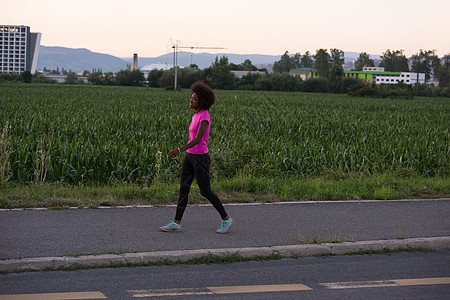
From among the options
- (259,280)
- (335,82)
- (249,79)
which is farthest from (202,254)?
(249,79)

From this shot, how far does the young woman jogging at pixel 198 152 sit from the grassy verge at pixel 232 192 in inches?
63.7

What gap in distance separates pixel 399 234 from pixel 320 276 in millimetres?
1936

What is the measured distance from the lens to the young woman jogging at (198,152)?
650 centimetres

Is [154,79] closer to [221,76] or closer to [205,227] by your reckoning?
[221,76]

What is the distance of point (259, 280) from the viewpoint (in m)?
5.06

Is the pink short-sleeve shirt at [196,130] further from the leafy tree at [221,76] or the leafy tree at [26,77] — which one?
the leafy tree at [26,77]

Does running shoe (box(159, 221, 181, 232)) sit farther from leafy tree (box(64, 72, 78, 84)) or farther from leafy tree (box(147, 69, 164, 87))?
leafy tree (box(64, 72, 78, 84))

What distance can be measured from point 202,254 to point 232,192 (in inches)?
141

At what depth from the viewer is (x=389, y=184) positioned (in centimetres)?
1045

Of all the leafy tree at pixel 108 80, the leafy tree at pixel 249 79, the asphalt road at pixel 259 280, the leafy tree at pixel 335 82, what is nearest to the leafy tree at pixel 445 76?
the leafy tree at pixel 335 82

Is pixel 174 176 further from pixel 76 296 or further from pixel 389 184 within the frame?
pixel 76 296

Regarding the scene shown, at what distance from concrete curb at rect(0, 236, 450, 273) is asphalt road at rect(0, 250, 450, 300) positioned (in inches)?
4.5

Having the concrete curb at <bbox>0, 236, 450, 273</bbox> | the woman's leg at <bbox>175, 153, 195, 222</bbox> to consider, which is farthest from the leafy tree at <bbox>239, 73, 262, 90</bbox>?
the concrete curb at <bbox>0, 236, 450, 273</bbox>

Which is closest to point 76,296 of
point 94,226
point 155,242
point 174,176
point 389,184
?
point 155,242
